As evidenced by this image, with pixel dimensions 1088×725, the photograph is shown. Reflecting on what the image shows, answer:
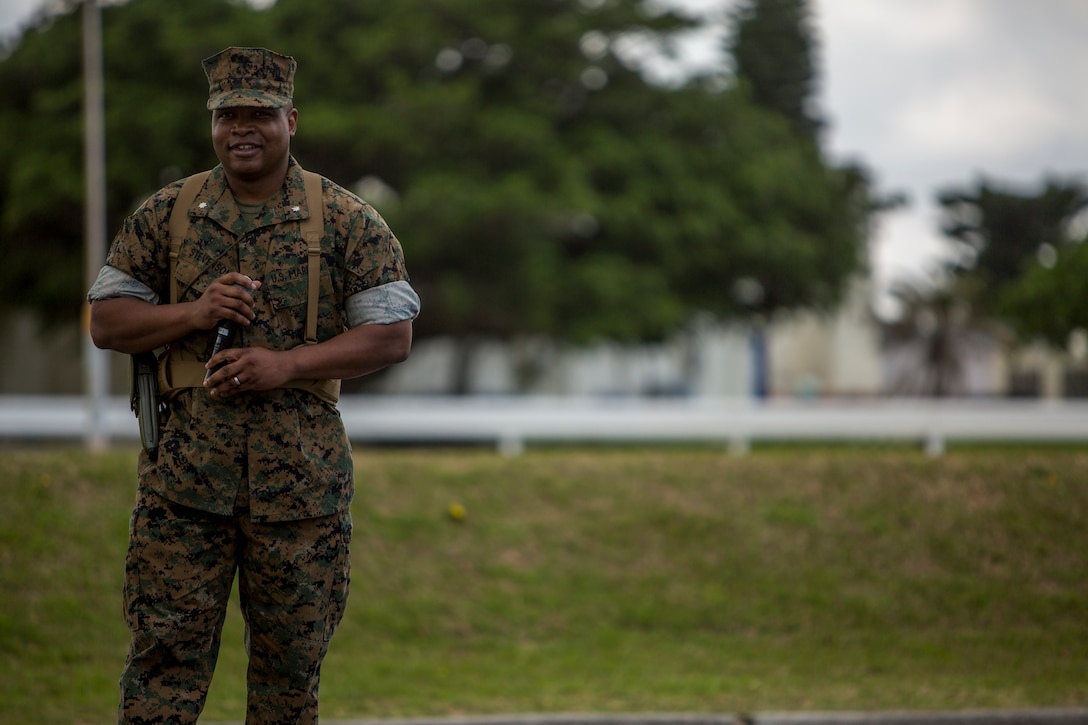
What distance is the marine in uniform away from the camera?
3.24m

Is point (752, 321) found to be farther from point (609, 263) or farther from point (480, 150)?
point (480, 150)

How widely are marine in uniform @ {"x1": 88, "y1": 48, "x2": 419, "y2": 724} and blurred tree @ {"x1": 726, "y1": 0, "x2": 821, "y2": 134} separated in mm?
30955

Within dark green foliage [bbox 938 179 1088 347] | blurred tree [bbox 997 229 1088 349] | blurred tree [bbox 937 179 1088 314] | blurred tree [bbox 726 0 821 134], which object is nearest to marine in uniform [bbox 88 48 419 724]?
blurred tree [bbox 997 229 1088 349]

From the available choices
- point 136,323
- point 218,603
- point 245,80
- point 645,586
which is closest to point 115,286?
point 136,323

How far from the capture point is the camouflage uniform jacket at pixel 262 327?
3266mm

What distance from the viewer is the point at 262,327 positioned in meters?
3.33

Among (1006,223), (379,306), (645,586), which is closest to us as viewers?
(379,306)

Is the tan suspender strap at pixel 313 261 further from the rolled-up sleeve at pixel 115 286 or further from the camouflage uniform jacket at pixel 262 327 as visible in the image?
the rolled-up sleeve at pixel 115 286

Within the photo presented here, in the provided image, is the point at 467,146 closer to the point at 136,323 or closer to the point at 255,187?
the point at 255,187

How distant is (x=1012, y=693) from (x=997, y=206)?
4620cm

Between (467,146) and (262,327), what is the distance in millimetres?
17117

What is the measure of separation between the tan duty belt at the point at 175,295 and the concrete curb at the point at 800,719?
9.44 ft

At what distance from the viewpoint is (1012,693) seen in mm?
6645

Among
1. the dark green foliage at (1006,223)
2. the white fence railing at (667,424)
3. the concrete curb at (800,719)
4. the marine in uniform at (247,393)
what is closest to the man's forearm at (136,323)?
the marine in uniform at (247,393)
